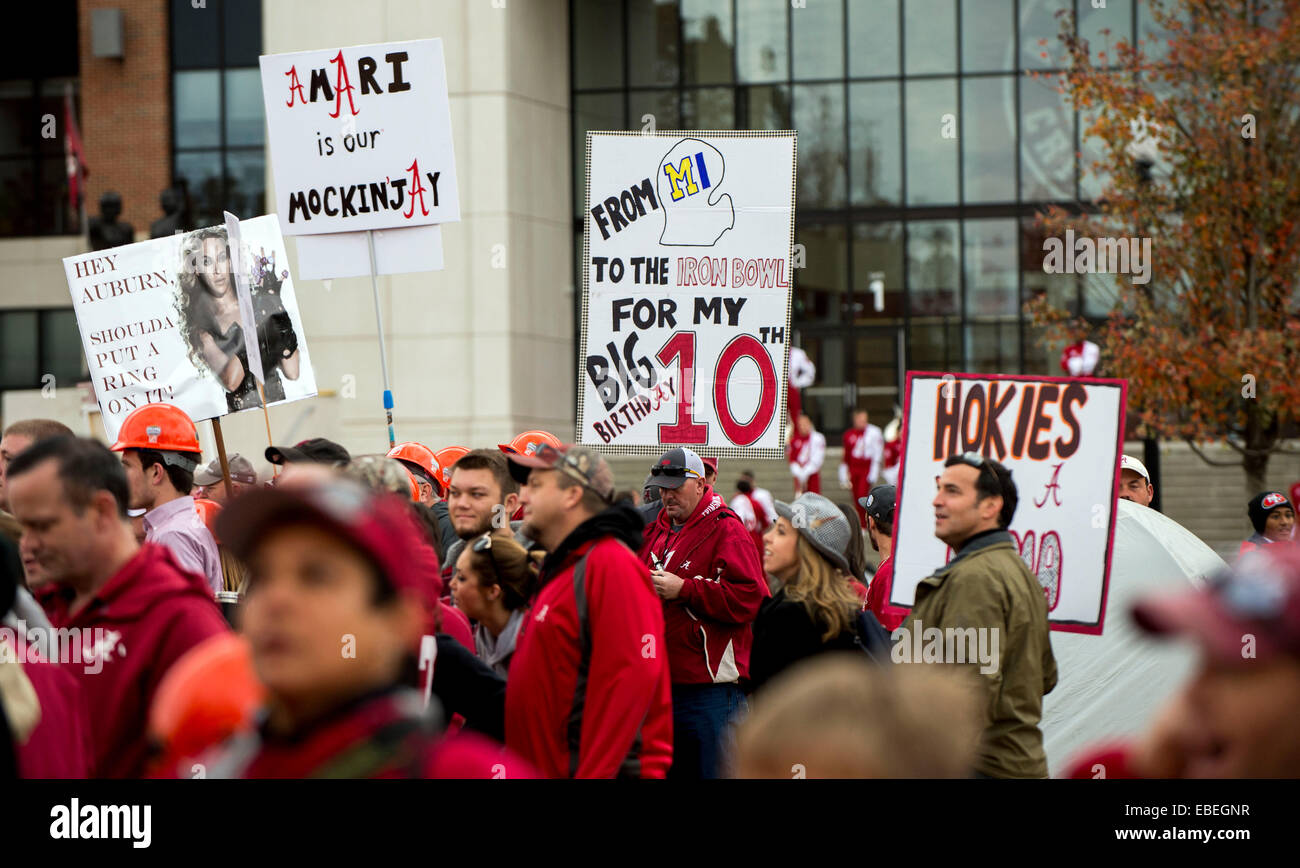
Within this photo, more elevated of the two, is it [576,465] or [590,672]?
[576,465]

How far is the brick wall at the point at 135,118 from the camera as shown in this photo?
3120cm

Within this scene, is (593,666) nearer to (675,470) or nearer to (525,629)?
(525,629)

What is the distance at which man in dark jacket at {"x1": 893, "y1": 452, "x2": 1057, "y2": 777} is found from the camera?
17.2ft

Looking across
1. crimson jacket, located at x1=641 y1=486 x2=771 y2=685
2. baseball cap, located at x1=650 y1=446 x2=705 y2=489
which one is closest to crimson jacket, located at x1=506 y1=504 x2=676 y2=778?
crimson jacket, located at x1=641 y1=486 x2=771 y2=685

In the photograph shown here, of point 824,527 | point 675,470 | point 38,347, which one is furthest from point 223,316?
point 38,347

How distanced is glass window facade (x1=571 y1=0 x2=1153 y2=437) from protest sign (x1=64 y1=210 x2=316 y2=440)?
2040 centimetres

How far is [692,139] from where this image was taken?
362 inches

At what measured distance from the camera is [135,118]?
31.3 metres

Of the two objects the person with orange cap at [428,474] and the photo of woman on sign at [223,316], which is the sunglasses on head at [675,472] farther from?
the photo of woman on sign at [223,316]

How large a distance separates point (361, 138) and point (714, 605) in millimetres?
3975

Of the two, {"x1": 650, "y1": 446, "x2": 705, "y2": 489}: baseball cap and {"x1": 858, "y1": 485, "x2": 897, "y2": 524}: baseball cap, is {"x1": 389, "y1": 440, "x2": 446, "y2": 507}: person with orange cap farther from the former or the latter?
{"x1": 858, "y1": 485, "x2": 897, "y2": 524}: baseball cap

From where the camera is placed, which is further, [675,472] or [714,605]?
[675,472]

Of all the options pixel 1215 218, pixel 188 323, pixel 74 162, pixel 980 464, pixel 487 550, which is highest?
pixel 74 162

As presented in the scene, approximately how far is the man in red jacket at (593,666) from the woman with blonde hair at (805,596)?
112 centimetres
